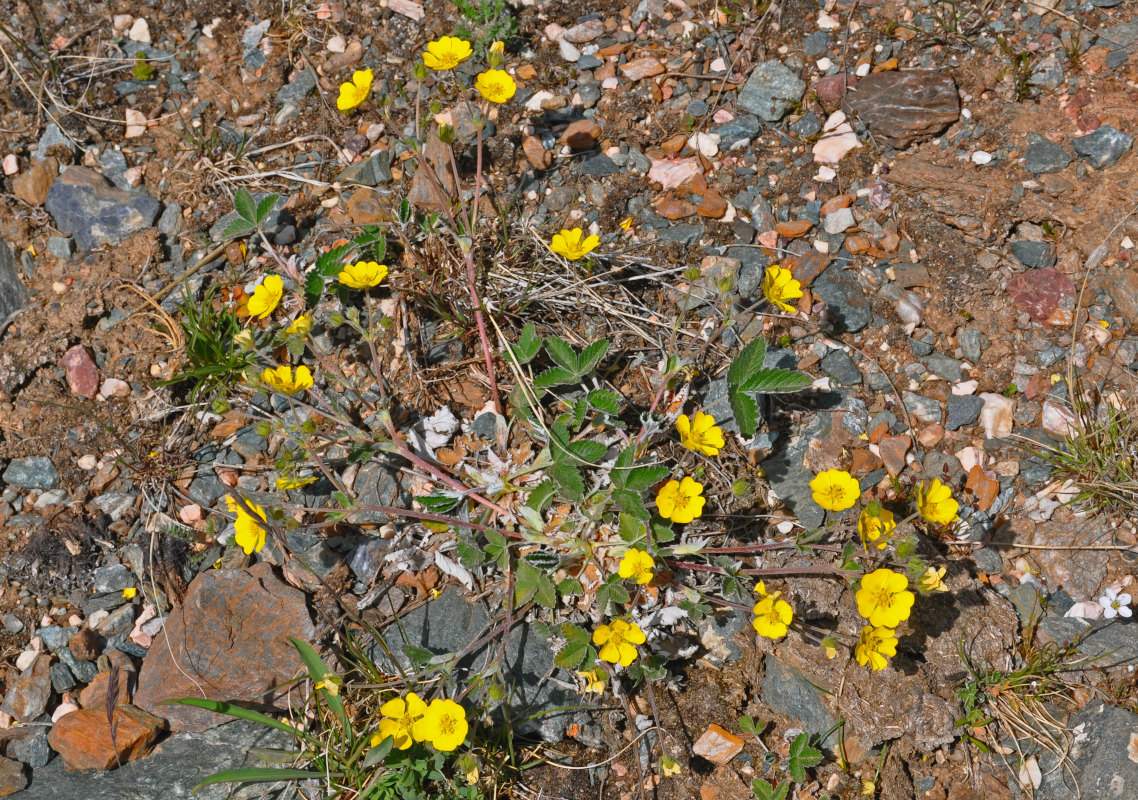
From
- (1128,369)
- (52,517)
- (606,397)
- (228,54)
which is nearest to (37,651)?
(52,517)

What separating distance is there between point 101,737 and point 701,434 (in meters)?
2.15

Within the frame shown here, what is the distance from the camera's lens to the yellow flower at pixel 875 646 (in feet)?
7.79

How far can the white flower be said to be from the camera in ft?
8.68

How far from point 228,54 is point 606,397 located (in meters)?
2.80

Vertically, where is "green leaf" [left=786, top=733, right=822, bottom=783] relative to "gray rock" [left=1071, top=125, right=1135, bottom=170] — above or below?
below

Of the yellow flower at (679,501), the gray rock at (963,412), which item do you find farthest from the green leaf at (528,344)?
the gray rock at (963,412)

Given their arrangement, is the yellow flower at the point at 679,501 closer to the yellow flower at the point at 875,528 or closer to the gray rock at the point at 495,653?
the yellow flower at the point at 875,528

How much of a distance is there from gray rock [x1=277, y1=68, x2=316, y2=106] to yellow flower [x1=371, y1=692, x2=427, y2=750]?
9.16 ft

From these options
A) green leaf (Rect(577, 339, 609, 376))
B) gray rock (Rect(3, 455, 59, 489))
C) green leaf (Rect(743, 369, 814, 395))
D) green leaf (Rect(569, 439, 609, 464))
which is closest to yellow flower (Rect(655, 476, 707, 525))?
green leaf (Rect(569, 439, 609, 464))

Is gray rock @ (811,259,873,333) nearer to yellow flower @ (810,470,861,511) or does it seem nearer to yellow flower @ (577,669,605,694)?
yellow flower @ (810,470,861,511)

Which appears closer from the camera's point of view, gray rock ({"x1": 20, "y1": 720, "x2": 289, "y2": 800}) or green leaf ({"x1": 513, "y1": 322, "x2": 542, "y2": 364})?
gray rock ({"x1": 20, "y1": 720, "x2": 289, "y2": 800})

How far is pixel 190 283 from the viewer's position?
3.49 metres

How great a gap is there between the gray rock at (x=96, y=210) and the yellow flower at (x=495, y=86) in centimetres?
160

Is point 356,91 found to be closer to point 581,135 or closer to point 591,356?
point 581,135
